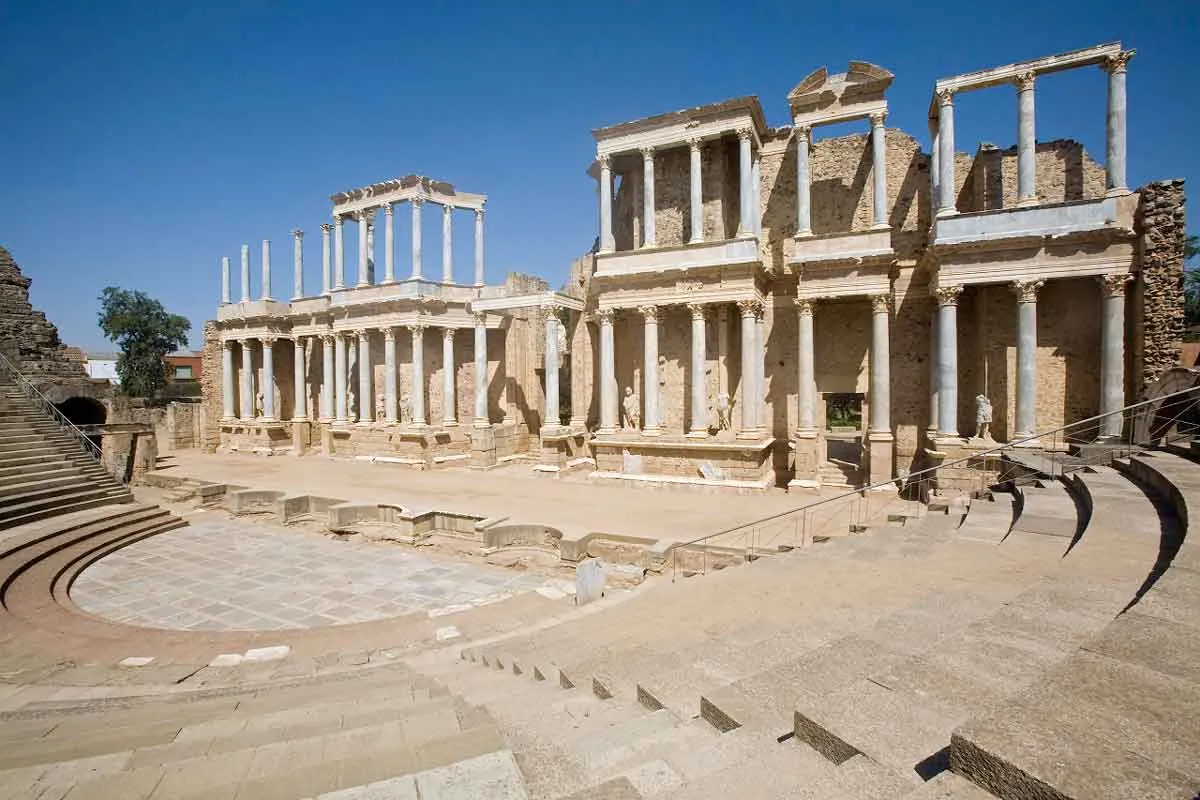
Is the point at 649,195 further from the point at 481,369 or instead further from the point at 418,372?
the point at 418,372

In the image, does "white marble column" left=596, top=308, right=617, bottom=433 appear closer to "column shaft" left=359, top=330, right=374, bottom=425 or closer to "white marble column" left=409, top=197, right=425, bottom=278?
"white marble column" left=409, top=197, right=425, bottom=278

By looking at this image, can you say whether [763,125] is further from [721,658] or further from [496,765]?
[496,765]

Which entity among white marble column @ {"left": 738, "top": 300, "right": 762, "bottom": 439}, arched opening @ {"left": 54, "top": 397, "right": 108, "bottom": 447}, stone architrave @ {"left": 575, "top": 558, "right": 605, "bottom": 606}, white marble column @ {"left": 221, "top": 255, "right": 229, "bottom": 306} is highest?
white marble column @ {"left": 221, "top": 255, "right": 229, "bottom": 306}

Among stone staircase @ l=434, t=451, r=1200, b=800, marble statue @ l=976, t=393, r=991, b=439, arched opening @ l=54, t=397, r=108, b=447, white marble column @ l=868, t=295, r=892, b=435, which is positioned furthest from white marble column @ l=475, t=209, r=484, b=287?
stone staircase @ l=434, t=451, r=1200, b=800

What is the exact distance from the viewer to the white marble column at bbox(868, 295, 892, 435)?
1602 cm

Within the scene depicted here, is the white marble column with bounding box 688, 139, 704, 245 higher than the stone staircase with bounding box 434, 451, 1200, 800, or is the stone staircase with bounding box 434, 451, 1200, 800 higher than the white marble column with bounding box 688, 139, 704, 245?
the white marble column with bounding box 688, 139, 704, 245

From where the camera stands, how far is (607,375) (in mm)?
19375

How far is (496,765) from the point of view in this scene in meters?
3.05

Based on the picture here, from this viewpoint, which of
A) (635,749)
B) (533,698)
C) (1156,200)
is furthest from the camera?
(1156,200)

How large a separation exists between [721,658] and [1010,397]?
49.6ft

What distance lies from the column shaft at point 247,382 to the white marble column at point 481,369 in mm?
15201

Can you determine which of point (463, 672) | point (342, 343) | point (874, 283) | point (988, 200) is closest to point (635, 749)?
point (463, 672)

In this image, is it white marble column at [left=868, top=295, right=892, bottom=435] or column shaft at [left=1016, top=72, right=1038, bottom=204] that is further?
white marble column at [left=868, top=295, right=892, bottom=435]

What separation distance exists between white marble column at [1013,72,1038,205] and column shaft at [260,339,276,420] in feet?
105
